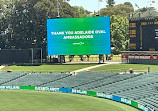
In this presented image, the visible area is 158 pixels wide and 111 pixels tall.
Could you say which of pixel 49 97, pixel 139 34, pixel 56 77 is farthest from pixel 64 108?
pixel 139 34

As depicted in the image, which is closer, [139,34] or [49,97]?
[49,97]

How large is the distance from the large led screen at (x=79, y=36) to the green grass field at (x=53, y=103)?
2129cm

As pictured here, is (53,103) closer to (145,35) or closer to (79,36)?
(145,35)

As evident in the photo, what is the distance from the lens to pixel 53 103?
5356 centimetres

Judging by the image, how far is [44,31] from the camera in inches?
3925

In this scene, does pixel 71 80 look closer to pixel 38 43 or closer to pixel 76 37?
pixel 76 37

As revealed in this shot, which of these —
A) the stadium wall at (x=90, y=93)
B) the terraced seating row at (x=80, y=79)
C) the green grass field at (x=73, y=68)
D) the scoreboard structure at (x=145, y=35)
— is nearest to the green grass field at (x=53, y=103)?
the stadium wall at (x=90, y=93)

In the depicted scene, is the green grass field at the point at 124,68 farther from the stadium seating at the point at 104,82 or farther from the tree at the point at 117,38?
the tree at the point at 117,38

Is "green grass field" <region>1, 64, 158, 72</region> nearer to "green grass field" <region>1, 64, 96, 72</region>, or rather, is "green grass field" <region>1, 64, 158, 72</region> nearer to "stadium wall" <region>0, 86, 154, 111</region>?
"green grass field" <region>1, 64, 96, 72</region>

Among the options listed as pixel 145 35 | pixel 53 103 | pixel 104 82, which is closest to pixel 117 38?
pixel 145 35

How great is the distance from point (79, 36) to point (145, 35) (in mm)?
16947

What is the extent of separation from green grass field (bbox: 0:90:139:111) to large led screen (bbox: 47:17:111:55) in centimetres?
2129

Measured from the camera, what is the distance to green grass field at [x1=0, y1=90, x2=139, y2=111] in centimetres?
4897

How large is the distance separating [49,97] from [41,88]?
839 cm
